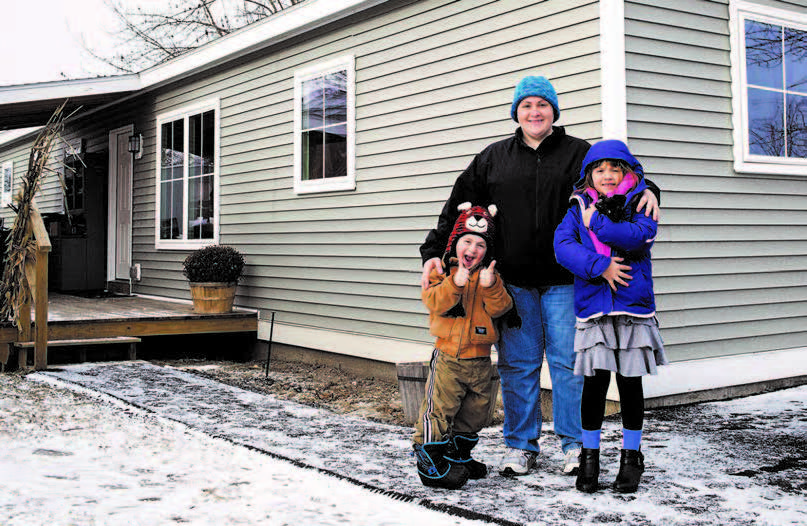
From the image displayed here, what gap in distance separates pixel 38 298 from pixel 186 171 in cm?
350

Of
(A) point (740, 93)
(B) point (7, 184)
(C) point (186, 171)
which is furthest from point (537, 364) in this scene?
(B) point (7, 184)

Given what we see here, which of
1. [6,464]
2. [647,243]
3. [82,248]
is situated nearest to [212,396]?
[6,464]

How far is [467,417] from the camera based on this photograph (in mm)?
3486

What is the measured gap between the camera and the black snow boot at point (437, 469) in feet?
11.1

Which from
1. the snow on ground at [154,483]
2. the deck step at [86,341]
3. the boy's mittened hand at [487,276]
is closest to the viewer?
the snow on ground at [154,483]

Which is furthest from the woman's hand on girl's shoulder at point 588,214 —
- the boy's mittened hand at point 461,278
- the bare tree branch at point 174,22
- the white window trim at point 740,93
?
the bare tree branch at point 174,22

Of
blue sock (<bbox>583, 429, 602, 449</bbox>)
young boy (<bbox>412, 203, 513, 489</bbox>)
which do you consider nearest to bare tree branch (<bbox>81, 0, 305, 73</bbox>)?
young boy (<bbox>412, 203, 513, 489</bbox>)

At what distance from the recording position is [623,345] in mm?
3264

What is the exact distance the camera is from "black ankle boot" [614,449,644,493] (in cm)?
329

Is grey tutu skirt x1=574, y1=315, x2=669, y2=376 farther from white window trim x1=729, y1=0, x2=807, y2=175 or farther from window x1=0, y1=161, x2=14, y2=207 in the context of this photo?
window x1=0, y1=161, x2=14, y2=207

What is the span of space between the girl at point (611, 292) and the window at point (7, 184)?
14.9 m

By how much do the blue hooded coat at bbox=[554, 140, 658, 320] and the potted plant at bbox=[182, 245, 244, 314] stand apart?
5416 millimetres

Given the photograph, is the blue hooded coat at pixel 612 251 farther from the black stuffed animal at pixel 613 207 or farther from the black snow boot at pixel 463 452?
the black snow boot at pixel 463 452

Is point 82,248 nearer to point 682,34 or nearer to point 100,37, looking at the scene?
point 682,34
